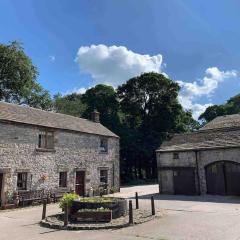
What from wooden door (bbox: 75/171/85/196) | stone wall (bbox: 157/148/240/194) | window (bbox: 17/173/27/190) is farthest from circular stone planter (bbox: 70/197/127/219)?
stone wall (bbox: 157/148/240/194)

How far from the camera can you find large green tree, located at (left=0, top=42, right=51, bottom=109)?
4175 centimetres

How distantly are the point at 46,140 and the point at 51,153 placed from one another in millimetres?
1132

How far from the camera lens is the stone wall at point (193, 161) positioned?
24.7m

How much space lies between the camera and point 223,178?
24.6 meters

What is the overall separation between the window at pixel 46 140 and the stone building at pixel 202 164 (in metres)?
10.3

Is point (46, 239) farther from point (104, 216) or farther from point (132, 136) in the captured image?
point (132, 136)

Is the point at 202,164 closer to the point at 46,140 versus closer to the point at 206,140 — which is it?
the point at 206,140

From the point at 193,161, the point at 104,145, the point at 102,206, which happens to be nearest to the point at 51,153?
the point at 104,145

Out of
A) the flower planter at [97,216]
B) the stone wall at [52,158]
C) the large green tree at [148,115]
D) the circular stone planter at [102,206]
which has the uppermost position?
the large green tree at [148,115]

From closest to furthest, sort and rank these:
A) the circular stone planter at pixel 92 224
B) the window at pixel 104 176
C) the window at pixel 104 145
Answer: the circular stone planter at pixel 92 224 → the window at pixel 104 176 → the window at pixel 104 145

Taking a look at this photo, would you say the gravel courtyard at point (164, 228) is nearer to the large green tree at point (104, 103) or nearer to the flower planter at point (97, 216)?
the flower planter at point (97, 216)

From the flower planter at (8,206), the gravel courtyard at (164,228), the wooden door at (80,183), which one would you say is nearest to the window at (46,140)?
the wooden door at (80,183)

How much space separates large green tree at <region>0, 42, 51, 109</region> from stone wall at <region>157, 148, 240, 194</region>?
79.0 ft

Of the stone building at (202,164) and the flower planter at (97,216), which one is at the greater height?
the stone building at (202,164)
